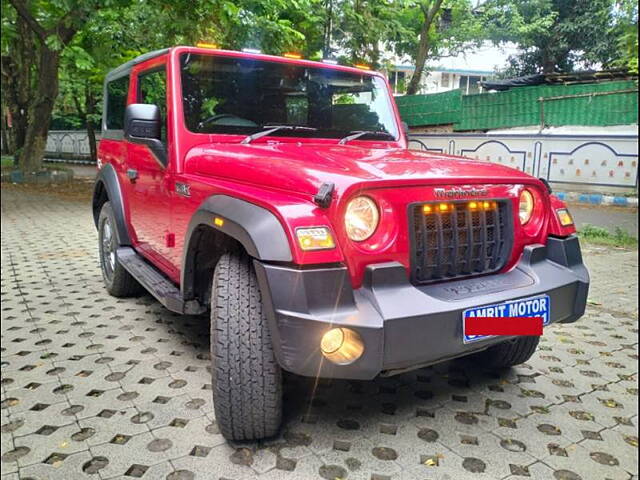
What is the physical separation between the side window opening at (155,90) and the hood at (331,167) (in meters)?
0.36

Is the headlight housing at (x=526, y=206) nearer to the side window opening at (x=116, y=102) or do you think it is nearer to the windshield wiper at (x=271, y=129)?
the windshield wiper at (x=271, y=129)

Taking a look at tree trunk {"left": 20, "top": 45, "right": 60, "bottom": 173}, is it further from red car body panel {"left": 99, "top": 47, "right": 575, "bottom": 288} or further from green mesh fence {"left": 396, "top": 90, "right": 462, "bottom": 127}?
red car body panel {"left": 99, "top": 47, "right": 575, "bottom": 288}

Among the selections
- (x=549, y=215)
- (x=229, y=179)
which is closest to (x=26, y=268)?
(x=229, y=179)

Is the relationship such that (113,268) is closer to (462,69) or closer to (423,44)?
(423,44)

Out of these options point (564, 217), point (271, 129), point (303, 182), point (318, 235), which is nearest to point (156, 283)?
point (271, 129)

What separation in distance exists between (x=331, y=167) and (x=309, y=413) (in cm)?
125

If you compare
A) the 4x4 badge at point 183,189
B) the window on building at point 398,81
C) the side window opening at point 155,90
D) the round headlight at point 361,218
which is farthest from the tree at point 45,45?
the round headlight at point 361,218

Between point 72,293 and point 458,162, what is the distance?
370 centimetres

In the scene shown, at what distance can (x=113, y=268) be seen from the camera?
4.57 meters

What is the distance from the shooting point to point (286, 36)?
14.0 feet

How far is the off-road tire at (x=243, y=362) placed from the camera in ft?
7.32

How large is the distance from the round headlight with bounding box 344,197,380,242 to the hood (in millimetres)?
84

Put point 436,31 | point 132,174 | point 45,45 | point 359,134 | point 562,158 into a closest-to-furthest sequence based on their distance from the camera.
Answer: point 436,31 < point 359,134 < point 132,174 < point 562,158 < point 45,45

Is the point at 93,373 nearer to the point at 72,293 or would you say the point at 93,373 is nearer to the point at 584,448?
the point at 72,293
